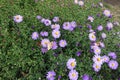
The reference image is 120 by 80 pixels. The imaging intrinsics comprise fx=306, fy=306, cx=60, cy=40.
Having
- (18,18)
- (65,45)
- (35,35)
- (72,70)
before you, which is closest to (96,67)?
(72,70)

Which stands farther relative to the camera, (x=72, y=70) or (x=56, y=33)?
(x=56, y=33)

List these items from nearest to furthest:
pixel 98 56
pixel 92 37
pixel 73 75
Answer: pixel 73 75, pixel 98 56, pixel 92 37

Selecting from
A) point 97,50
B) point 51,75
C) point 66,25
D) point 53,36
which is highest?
point 66,25

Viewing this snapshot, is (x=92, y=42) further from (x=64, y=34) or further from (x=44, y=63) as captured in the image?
(x=44, y=63)

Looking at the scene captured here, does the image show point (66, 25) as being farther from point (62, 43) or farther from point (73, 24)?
point (62, 43)

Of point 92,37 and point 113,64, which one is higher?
point 92,37

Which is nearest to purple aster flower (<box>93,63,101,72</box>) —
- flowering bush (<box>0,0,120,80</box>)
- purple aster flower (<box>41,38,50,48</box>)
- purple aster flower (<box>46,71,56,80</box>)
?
flowering bush (<box>0,0,120,80</box>)

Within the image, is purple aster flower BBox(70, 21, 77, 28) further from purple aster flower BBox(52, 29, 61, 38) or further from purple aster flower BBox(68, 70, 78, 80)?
purple aster flower BBox(68, 70, 78, 80)

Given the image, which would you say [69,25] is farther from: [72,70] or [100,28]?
[72,70]

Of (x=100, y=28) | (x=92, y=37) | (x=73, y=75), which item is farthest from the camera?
(x=100, y=28)
